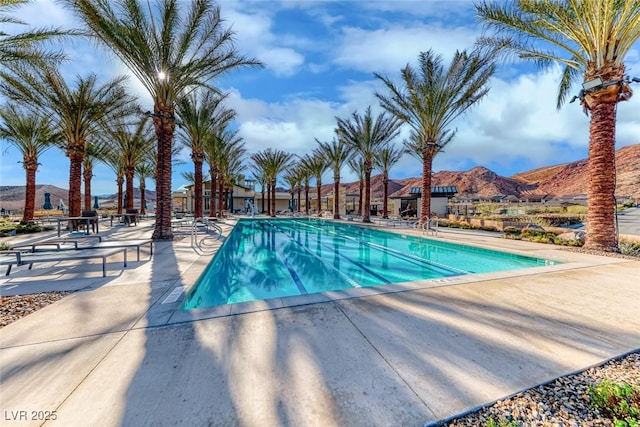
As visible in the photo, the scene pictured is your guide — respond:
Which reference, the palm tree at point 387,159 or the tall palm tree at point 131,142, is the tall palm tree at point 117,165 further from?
the palm tree at point 387,159

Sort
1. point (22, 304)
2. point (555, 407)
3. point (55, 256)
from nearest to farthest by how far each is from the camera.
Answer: point (555, 407), point (22, 304), point (55, 256)

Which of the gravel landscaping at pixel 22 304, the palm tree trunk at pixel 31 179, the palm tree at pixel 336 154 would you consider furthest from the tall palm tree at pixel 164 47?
the palm tree at pixel 336 154

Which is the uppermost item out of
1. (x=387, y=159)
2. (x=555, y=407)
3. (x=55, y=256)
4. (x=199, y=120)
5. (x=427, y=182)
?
(x=199, y=120)

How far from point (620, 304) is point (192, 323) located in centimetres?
591

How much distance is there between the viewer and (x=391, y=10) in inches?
367

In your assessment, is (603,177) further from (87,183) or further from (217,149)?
(87,183)

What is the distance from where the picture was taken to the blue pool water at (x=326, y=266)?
17.8ft

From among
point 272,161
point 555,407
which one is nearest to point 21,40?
point 555,407

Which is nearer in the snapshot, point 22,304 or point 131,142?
point 22,304

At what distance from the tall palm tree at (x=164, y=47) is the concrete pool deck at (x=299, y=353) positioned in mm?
7266

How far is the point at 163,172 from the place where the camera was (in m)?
10.1

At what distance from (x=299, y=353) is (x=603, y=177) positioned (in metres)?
10.5

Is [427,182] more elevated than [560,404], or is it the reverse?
[427,182]

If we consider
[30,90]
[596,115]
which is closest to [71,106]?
[30,90]
